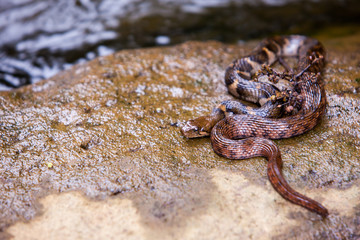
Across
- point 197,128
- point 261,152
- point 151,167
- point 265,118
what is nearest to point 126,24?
point 197,128

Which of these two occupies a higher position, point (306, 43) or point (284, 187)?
point (306, 43)

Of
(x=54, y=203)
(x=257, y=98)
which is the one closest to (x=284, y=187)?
(x=257, y=98)

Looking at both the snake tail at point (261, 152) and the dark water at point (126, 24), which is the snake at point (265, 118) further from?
the dark water at point (126, 24)

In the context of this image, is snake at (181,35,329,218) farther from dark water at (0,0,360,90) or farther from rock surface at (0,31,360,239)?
dark water at (0,0,360,90)

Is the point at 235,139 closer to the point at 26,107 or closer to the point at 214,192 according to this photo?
the point at 214,192

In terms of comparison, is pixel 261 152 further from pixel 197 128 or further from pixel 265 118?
pixel 197 128

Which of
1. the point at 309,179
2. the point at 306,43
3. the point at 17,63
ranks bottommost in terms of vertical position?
the point at 17,63
